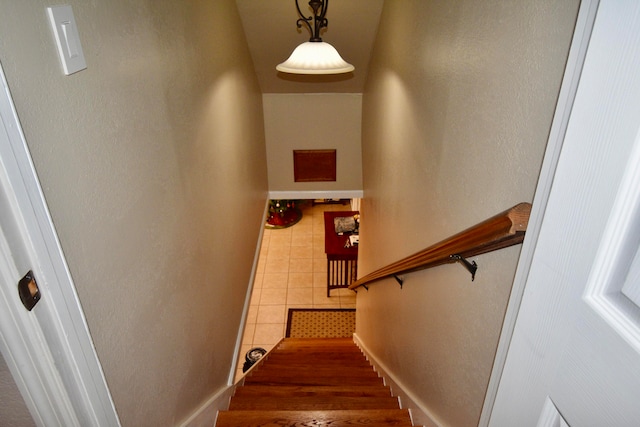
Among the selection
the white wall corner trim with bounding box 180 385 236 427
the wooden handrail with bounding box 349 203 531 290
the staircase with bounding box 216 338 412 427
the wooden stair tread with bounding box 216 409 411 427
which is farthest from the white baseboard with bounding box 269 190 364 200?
the wooden handrail with bounding box 349 203 531 290

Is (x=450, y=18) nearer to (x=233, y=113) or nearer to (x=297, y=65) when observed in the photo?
(x=297, y=65)

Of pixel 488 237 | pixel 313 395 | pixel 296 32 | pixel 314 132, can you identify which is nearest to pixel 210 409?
pixel 313 395

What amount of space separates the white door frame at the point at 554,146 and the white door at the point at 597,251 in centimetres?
9

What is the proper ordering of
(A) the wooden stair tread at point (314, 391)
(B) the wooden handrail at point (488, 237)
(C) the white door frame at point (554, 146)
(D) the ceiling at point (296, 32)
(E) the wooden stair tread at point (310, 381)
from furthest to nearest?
1. (D) the ceiling at point (296, 32)
2. (E) the wooden stair tread at point (310, 381)
3. (A) the wooden stair tread at point (314, 391)
4. (B) the wooden handrail at point (488, 237)
5. (C) the white door frame at point (554, 146)

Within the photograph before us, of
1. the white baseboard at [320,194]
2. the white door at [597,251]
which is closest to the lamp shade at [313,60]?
the white door at [597,251]

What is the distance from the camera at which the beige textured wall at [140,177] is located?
2.64ft

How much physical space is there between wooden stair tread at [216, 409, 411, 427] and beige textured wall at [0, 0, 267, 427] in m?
0.20

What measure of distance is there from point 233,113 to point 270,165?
2144 millimetres

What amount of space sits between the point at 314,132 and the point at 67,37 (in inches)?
159

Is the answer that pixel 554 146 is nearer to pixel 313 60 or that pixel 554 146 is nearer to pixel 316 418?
pixel 313 60

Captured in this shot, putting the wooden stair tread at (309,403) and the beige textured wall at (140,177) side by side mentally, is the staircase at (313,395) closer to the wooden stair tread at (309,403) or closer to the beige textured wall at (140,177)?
the wooden stair tread at (309,403)

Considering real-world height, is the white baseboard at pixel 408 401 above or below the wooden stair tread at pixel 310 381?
above

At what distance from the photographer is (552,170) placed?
73 cm

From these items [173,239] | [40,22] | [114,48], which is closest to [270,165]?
[173,239]
